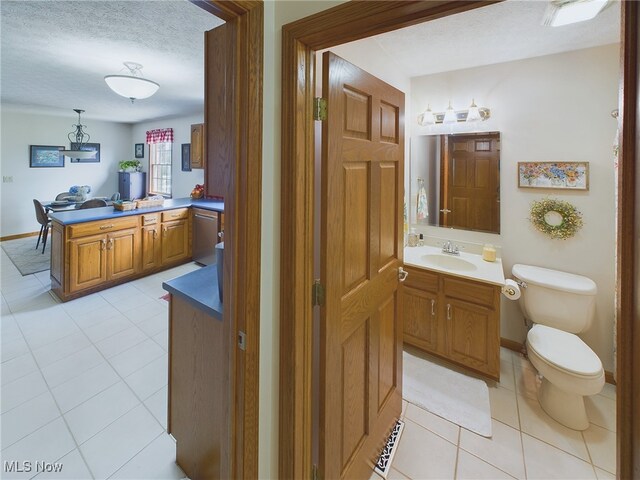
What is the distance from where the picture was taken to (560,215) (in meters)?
2.33

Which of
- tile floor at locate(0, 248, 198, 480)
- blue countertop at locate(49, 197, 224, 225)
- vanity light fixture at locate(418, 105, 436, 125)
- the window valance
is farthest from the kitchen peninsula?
vanity light fixture at locate(418, 105, 436, 125)

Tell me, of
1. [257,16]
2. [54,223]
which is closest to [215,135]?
[257,16]

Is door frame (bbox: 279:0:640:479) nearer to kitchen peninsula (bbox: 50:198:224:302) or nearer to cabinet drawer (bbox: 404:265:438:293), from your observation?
cabinet drawer (bbox: 404:265:438:293)

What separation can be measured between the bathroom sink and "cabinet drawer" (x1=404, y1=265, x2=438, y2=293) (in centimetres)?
18

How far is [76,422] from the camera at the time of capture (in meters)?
1.85

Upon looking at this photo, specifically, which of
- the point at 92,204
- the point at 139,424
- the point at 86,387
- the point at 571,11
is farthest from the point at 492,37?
the point at 92,204

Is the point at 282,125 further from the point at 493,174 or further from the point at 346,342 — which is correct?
the point at 493,174

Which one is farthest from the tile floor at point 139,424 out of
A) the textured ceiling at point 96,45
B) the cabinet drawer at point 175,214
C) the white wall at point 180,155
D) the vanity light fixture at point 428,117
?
the white wall at point 180,155

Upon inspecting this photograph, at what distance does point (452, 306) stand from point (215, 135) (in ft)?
6.61

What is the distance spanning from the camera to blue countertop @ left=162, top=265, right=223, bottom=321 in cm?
129

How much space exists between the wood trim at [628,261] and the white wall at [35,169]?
8.41 meters

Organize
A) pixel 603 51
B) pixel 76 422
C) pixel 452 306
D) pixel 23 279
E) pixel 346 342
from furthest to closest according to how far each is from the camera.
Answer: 1. pixel 23 279
2. pixel 452 306
3. pixel 603 51
4. pixel 76 422
5. pixel 346 342

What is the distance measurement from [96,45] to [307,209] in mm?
2854

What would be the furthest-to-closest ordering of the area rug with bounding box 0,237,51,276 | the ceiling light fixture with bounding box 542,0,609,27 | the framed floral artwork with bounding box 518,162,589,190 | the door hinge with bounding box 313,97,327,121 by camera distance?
the area rug with bounding box 0,237,51,276 → the framed floral artwork with bounding box 518,162,589,190 → the ceiling light fixture with bounding box 542,0,609,27 → the door hinge with bounding box 313,97,327,121
